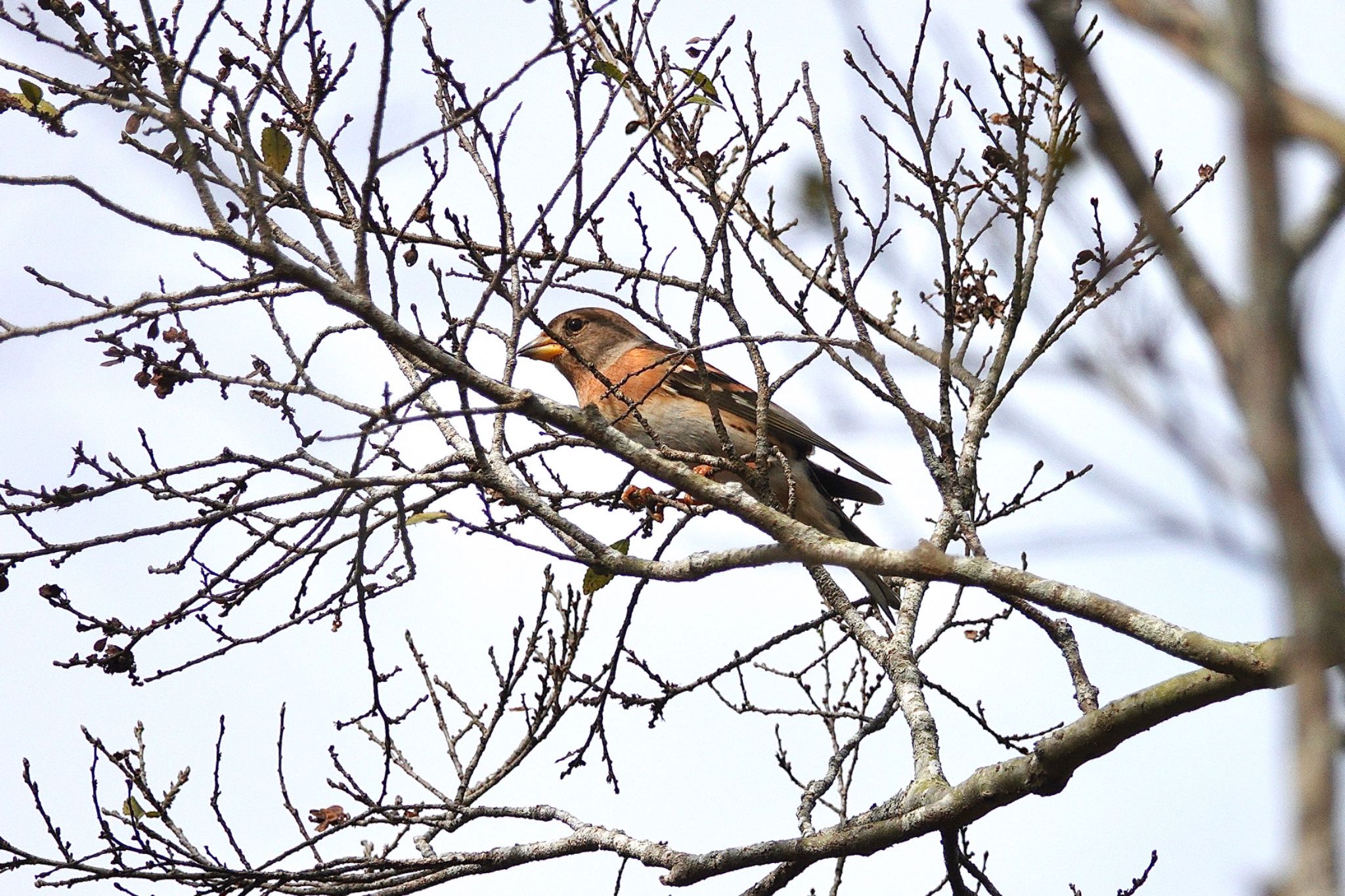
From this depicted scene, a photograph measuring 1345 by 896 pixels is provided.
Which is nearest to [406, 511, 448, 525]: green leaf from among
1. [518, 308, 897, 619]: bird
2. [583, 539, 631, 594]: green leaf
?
[583, 539, 631, 594]: green leaf

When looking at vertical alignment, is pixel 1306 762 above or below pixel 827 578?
below

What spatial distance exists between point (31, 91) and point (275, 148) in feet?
2.31

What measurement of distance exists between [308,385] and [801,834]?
2.40 metres

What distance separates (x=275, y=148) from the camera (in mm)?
4129

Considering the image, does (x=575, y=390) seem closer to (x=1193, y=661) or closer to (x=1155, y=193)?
(x=1193, y=661)

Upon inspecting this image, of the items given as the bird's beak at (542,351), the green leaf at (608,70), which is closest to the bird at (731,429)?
the bird's beak at (542,351)

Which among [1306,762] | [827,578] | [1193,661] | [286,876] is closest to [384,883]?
[286,876]

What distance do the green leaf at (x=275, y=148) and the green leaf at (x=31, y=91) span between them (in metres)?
0.64

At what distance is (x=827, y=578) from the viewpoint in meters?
5.59

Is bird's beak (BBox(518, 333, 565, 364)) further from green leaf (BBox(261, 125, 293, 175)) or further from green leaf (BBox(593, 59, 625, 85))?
green leaf (BBox(261, 125, 293, 175))

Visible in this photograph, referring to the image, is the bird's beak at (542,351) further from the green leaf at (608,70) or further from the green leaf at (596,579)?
the green leaf at (608,70)

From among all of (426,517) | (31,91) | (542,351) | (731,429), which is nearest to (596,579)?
(426,517)

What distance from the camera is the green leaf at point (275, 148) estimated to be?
4.11 metres

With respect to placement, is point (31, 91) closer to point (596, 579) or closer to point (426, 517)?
point (426, 517)
